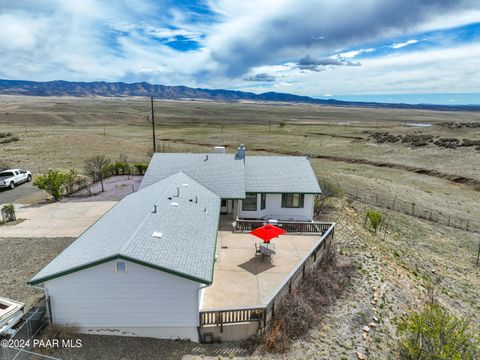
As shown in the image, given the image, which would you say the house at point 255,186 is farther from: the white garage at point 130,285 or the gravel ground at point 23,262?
the white garage at point 130,285

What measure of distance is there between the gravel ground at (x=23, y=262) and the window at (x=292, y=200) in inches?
528

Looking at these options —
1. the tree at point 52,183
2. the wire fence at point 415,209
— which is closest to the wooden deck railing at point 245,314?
the tree at point 52,183

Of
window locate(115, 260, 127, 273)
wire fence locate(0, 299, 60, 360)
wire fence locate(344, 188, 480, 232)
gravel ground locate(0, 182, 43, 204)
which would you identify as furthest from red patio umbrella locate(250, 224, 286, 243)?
gravel ground locate(0, 182, 43, 204)

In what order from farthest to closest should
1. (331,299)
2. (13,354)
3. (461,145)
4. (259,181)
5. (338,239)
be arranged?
(461,145)
(259,181)
(338,239)
(331,299)
(13,354)

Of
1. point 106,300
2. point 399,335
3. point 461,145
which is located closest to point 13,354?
point 106,300

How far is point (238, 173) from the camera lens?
22.9 metres

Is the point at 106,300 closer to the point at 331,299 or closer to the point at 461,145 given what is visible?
the point at 331,299

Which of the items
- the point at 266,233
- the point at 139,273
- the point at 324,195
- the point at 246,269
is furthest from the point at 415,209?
the point at 139,273

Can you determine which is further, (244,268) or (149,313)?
(244,268)

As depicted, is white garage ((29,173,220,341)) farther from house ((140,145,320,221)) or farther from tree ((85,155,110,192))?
tree ((85,155,110,192))

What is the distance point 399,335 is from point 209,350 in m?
7.35

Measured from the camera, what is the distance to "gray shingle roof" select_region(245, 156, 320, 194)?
72.7 feet

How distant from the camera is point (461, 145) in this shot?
58.7 meters

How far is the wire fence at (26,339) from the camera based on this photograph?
1020 centimetres
